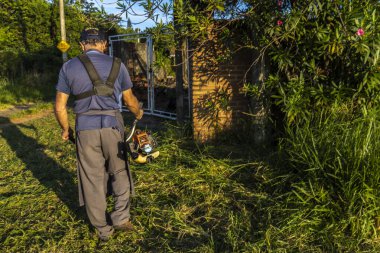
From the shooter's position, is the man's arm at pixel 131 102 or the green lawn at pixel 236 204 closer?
the green lawn at pixel 236 204

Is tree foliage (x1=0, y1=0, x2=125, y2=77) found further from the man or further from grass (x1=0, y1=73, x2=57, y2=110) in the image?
the man

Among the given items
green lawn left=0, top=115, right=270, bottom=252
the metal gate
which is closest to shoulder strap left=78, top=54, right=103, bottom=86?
green lawn left=0, top=115, right=270, bottom=252

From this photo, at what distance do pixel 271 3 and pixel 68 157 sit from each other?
4001mm

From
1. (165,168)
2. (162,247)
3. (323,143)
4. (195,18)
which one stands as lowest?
(162,247)

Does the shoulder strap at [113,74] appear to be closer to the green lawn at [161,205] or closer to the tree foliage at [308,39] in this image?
the tree foliage at [308,39]

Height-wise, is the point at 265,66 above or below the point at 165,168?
above

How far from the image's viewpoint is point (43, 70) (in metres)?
23.5

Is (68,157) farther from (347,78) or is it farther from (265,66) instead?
(347,78)

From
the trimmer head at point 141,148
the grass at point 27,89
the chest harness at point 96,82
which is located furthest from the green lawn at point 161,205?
the grass at point 27,89

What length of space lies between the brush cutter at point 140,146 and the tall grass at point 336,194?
1.30 meters

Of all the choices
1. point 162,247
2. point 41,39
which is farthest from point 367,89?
point 41,39

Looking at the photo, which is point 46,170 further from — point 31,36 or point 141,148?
point 31,36

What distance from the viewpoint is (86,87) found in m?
3.57

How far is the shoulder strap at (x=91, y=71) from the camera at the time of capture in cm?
353
